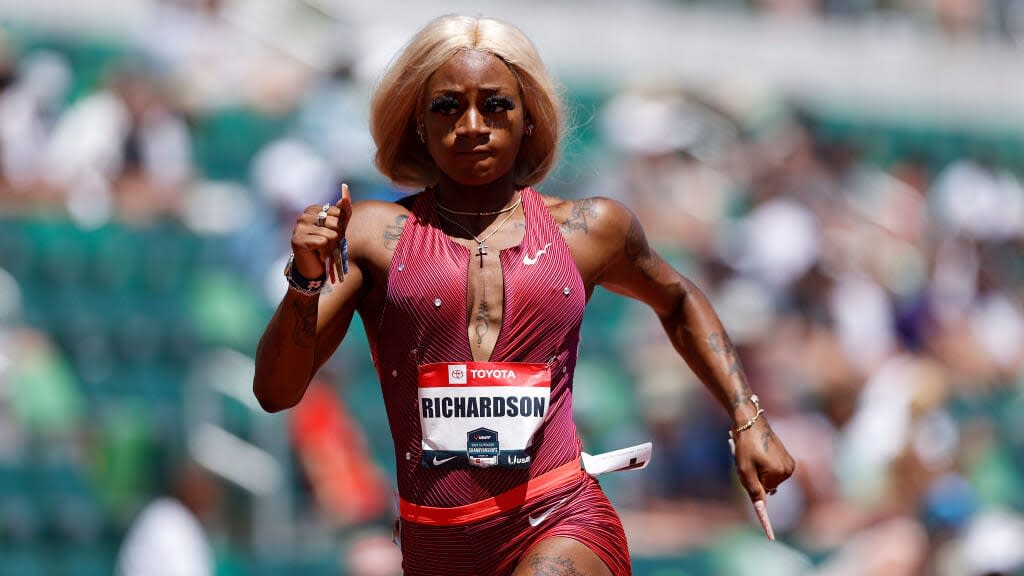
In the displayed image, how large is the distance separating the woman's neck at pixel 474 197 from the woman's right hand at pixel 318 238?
549mm

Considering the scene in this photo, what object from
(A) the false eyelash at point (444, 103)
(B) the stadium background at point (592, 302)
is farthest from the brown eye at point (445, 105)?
(B) the stadium background at point (592, 302)

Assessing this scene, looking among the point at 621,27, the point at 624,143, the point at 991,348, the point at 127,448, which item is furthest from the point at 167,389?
the point at 991,348

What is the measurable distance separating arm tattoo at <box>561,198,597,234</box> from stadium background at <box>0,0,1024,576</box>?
238cm

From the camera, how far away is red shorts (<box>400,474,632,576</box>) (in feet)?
13.5

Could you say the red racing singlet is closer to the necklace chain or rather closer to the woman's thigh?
the necklace chain

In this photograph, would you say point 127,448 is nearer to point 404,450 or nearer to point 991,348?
point 404,450

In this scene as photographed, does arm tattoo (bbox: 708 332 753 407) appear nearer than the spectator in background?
Yes

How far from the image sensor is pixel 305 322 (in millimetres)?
3939

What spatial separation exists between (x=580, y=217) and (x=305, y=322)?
33.9 inches

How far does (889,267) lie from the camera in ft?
41.9

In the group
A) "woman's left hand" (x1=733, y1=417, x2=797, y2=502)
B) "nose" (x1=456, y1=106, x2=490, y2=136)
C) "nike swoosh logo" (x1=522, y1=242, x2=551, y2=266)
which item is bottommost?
"woman's left hand" (x1=733, y1=417, x2=797, y2=502)

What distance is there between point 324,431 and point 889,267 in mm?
6024

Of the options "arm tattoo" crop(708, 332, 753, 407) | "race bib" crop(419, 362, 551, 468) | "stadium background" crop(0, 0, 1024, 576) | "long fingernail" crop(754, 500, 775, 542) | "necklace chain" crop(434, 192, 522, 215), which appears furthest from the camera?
"stadium background" crop(0, 0, 1024, 576)

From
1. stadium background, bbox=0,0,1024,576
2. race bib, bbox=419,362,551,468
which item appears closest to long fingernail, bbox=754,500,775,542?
race bib, bbox=419,362,551,468
